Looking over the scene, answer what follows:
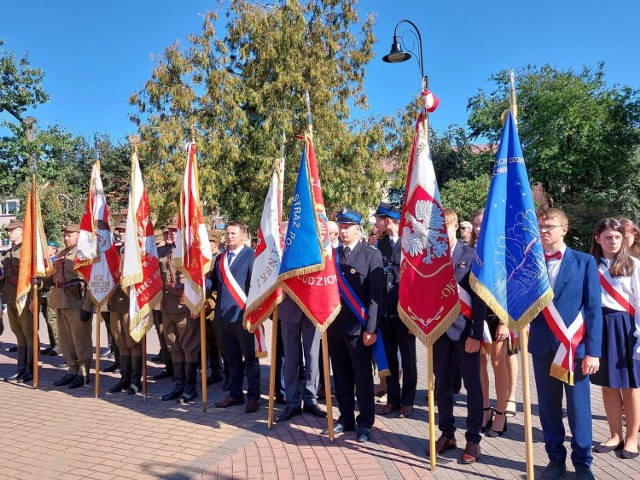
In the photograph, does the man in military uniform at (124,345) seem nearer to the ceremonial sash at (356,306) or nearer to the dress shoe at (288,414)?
the dress shoe at (288,414)

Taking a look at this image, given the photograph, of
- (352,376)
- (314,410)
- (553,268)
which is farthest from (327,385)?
(553,268)

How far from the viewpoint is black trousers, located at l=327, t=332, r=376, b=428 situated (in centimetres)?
493

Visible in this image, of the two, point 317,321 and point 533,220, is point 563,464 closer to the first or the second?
point 533,220

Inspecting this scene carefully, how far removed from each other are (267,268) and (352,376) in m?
1.43

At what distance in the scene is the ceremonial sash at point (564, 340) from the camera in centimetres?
379

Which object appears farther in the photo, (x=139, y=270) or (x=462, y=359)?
(x=139, y=270)

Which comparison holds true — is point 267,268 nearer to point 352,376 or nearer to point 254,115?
point 352,376

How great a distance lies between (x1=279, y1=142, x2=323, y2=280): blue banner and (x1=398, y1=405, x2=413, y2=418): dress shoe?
1897 mm

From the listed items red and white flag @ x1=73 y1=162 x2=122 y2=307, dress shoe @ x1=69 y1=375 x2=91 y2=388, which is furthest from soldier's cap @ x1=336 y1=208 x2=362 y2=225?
dress shoe @ x1=69 y1=375 x2=91 y2=388

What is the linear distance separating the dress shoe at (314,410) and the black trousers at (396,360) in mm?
759

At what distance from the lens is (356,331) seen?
193 inches

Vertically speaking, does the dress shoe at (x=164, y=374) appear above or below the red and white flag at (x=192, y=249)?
below

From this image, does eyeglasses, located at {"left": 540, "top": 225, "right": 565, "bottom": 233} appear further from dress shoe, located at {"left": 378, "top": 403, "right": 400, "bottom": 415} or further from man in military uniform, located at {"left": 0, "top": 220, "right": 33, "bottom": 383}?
man in military uniform, located at {"left": 0, "top": 220, "right": 33, "bottom": 383}

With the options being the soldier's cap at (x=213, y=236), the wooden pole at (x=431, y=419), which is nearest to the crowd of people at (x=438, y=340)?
the wooden pole at (x=431, y=419)
